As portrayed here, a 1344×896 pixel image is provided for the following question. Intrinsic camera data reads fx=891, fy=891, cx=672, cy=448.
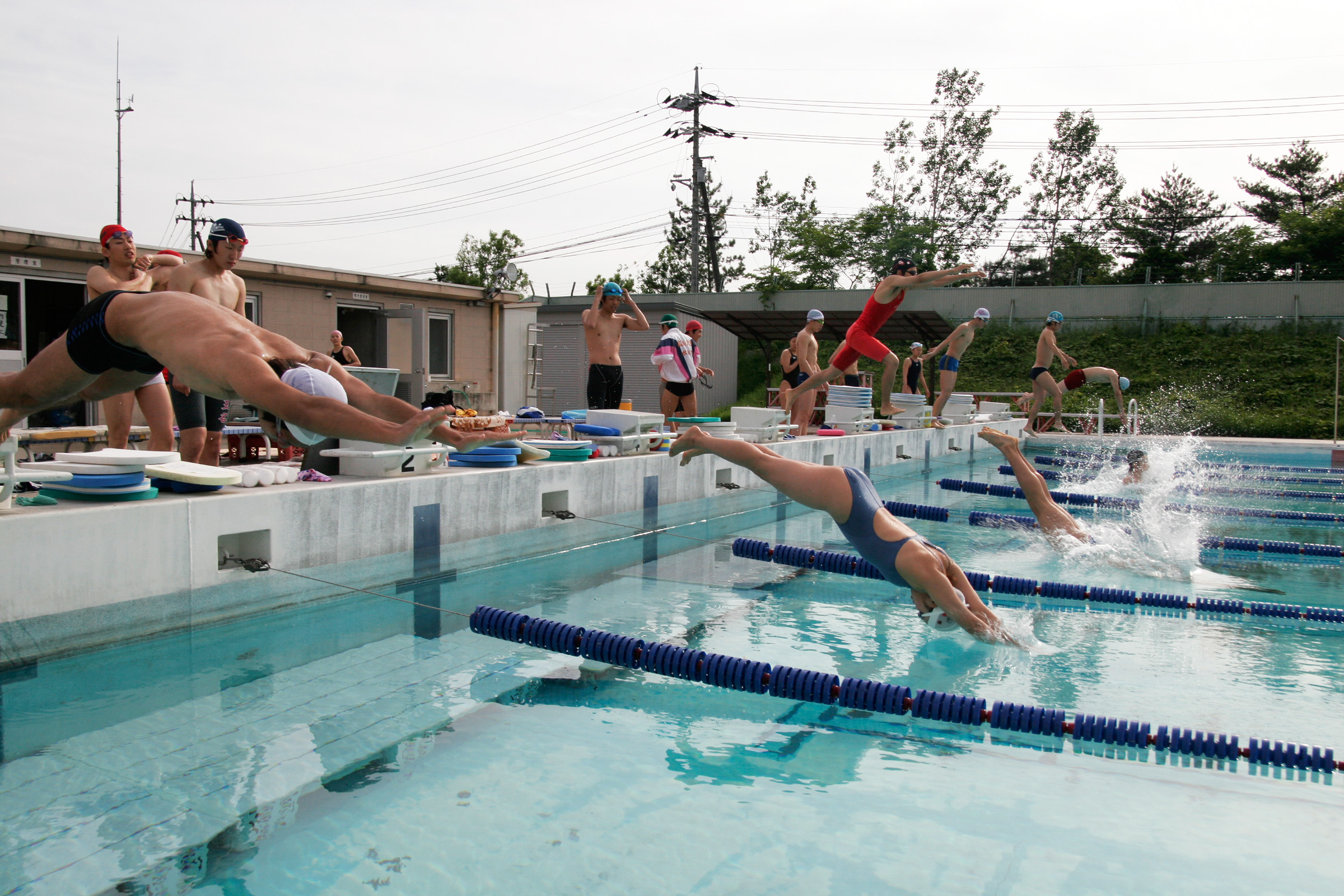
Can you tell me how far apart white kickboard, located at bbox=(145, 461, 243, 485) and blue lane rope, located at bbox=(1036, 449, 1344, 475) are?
1408 centimetres

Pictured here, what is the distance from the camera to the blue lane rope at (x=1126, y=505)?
9.50 metres

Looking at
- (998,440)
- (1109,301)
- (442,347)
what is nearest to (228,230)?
(998,440)

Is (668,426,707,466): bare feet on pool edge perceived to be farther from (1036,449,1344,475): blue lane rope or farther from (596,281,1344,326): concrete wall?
(596,281,1344,326): concrete wall

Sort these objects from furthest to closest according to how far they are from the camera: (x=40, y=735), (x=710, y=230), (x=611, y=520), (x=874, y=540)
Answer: (x=710, y=230) → (x=611, y=520) → (x=874, y=540) → (x=40, y=735)

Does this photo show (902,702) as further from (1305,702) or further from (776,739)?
(1305,702)

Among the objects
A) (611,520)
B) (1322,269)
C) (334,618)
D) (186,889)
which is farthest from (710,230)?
(186,889)

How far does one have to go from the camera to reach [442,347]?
51.9 feet

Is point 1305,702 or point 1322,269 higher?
point 1322,269

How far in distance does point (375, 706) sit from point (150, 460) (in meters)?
1.89

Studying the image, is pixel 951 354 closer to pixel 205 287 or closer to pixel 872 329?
pixel 872 329

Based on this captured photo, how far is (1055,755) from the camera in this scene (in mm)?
3516

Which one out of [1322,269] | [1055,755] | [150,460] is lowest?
[1055,755]

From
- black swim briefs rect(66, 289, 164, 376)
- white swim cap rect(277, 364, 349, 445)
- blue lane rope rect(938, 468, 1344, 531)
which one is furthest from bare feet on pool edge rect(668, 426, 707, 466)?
blue lane rope rect(938, 468, 1344, 531)

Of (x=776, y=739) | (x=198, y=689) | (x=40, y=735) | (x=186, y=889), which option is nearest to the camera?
(x=186, y=889)
